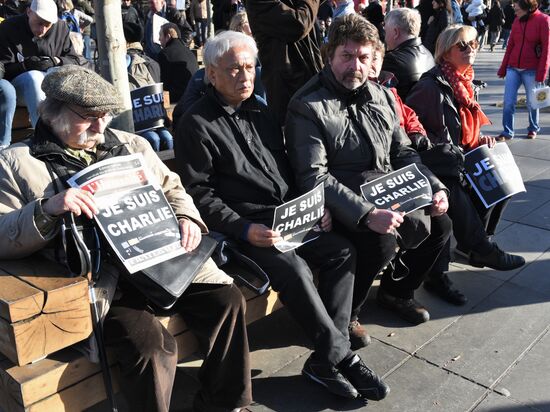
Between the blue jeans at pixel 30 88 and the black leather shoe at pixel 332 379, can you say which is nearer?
the black leather shoe at pixel 332 379

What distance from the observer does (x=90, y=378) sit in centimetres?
231

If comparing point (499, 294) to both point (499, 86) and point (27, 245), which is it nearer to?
point (27, 245)

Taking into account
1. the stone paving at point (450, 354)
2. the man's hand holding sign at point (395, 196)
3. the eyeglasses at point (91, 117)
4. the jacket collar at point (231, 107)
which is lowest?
the stone paving at point (450, 354)

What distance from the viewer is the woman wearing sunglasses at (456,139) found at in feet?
12.7

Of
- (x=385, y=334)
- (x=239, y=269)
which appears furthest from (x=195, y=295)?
(x=385, y=334)

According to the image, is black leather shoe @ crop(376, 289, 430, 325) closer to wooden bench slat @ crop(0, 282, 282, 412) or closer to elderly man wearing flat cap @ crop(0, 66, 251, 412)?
elderly man wearing flat cap @ crop(0, 66, 251, 412)

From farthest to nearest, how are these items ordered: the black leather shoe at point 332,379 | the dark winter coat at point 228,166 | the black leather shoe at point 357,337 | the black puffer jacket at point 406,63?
the black puffer jacket at point 406,63 < the black leather shoe at point 357,337 < the dark winter coat at point 228,166 < the black leather shoe at point 332,379

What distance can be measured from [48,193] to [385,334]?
205cm

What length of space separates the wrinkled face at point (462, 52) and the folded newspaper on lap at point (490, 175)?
23.4 inches

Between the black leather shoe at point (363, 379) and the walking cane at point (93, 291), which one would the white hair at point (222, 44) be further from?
the black leather shoe at point (363, 379)

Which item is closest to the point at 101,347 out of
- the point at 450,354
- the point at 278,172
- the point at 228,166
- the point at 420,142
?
the point at 228,166

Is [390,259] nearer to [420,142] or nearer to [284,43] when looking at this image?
[420,142]

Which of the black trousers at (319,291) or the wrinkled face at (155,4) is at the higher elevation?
the wrinkled face at (155,4)

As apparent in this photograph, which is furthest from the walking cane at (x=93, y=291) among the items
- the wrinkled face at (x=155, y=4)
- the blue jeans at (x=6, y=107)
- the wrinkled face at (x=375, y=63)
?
the wrinkled face at (x=155, y=4)
